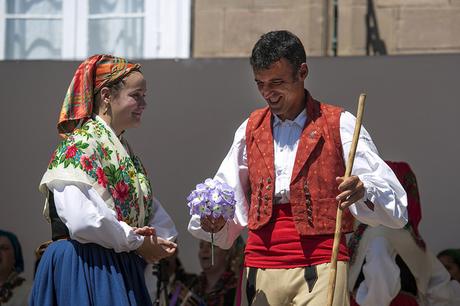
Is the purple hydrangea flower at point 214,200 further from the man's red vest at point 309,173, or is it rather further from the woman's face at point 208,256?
the woman's face at point 208,256

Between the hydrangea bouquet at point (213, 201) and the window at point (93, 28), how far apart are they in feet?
9.26

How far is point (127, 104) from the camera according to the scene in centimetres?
462

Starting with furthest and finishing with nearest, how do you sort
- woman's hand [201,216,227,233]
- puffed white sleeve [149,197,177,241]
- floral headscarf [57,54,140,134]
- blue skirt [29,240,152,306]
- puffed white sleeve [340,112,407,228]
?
puffed white sleeve [149,197,177,241], floral headscarf [57,54,140,134], woman's hand [201,216,227,233], blue skirt [29,240,152,306], puffed white sleeve [340,112,407,228]

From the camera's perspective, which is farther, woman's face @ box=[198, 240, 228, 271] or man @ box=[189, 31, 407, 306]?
woman's face @ box=[198, 240, 228, 271]

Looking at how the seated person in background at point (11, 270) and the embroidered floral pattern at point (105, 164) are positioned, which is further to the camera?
the seated person in background at point (11, 270)

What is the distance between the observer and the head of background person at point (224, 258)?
722cm

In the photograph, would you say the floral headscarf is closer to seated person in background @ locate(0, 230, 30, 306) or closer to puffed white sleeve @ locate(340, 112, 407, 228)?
puffed white sleeve @ locate(340, 112, 407, 228)

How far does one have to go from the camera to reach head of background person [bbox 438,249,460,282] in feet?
22.1

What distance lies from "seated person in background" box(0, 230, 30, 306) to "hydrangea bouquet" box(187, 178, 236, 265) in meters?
3.09

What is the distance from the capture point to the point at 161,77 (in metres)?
7.07

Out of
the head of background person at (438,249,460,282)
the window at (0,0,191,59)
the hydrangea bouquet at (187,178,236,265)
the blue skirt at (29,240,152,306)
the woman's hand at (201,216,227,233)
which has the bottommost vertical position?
the head of background person at (438,249,460,282)

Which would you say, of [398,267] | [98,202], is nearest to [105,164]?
[98,202]

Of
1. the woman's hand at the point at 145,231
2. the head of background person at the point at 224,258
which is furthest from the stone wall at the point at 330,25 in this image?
the woman's hand at the point at 145,231

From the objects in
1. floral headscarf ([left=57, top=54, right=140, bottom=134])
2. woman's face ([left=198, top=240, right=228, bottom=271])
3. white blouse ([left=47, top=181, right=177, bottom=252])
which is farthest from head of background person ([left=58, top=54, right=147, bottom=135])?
woman's face ([left=198, top=240, right=228, bottom=271])
